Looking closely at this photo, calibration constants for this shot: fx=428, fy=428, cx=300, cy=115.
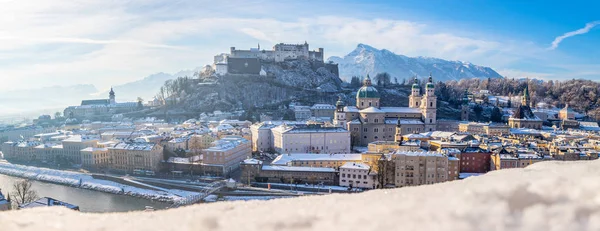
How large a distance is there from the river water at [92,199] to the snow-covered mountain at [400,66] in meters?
120

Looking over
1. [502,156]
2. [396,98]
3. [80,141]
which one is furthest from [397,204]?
[396,98]

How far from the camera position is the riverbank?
16422mm

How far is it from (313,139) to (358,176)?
6584 mm

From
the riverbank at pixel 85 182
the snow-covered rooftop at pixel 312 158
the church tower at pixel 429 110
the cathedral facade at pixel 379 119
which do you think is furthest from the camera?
the church tower at pixel 429 110

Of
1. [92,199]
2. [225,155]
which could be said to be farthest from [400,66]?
[92,199]

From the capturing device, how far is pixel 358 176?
16.5 m

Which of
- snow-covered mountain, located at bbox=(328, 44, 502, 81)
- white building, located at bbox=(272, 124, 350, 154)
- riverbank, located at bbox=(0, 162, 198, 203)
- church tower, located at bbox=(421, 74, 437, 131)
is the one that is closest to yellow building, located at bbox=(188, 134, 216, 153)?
white building, located at bbox=(272, 124, 350, 154)

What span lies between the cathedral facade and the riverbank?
12474 mm

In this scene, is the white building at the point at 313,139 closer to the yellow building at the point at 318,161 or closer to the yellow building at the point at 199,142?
the yellow building at the point at 318,161

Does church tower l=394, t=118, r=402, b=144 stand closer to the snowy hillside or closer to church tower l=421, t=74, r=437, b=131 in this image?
church tower l=421, t=74, r=437, b=131

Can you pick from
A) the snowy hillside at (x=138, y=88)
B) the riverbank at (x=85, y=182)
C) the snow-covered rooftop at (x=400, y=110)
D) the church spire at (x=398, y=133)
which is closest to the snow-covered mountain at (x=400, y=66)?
the snowy hillside at (x=138, y=88)

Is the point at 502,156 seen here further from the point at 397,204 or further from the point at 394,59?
the point at 394,59

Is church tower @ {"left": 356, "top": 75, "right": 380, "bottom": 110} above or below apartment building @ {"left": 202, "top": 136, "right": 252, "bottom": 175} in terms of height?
above

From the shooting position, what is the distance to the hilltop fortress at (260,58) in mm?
43656
